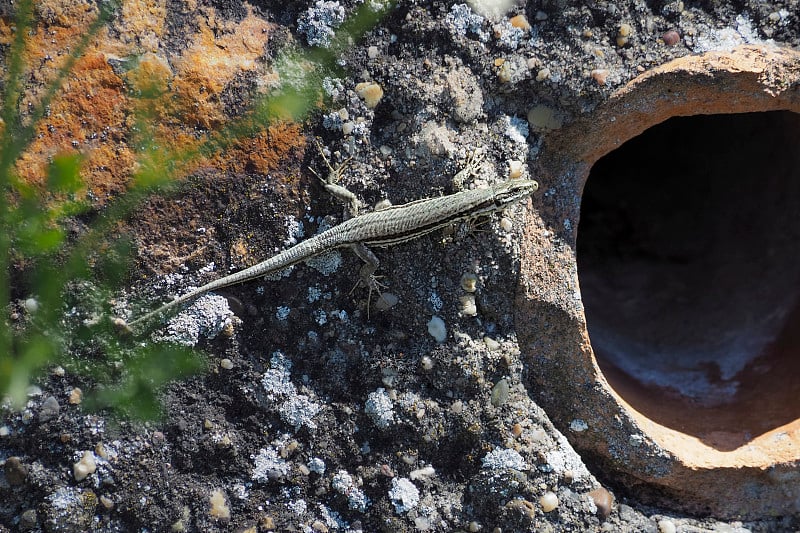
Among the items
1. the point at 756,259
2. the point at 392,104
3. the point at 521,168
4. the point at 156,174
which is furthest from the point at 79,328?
the point at 756,259

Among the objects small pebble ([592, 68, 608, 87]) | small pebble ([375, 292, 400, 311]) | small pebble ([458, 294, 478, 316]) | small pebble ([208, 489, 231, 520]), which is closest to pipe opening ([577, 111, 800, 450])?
small pebble ([458, 294, 478, 316])

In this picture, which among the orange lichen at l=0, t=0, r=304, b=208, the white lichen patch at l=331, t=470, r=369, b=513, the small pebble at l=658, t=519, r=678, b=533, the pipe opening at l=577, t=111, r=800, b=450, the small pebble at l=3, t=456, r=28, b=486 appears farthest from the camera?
the pipe opening at l=577, t=111, r=800, b=450

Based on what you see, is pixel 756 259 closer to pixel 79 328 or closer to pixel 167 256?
pixel 167 256

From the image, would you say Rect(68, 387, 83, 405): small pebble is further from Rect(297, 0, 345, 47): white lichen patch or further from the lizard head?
the lizard head

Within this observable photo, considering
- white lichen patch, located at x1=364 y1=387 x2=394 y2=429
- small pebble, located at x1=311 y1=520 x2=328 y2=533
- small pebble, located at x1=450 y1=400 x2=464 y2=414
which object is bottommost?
small pebble, located at x1=311 y1=520 x2=328 y2=533

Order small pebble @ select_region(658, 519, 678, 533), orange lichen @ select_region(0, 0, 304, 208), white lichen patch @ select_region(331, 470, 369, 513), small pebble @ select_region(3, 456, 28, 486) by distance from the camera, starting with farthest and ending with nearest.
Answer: small pebble @ select_region(658, 519, 678, 533) → white lichen patch @ select_region(331, 470, 369, 513) → small pebble @ select_region(3, 456, 28, 486) → orange lichen @ select_region(0, 0, 304, 208)

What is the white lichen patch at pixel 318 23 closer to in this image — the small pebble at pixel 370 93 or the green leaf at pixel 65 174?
the small pebble at pixel 370 93
